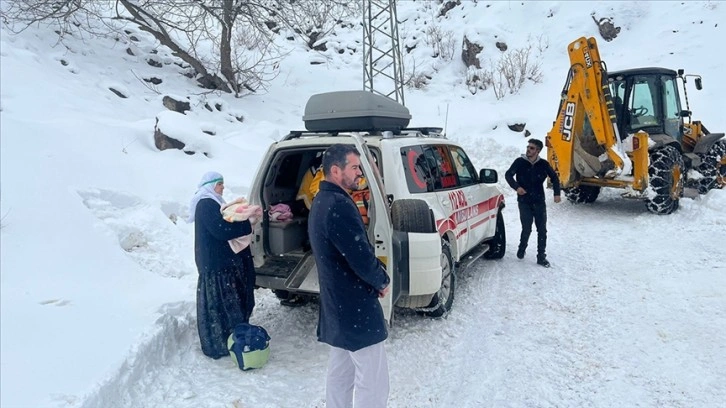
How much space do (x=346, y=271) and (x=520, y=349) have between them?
2.41m

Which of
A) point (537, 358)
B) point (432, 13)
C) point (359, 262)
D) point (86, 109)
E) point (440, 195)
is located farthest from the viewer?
point (432, 13)

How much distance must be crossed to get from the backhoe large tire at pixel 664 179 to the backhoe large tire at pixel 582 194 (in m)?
1.55

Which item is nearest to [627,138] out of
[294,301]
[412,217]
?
[412,217]

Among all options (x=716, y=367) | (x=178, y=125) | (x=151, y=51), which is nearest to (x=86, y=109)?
(x=178, y=125)

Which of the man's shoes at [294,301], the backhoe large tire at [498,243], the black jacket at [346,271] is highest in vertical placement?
the black jacket at [346,271]

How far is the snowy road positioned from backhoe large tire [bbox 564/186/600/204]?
3.97 m

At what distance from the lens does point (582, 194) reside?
1098 centimetres

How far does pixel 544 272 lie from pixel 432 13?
2158 cm

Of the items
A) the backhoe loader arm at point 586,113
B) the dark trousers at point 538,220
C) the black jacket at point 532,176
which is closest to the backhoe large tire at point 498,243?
the dark trousers at point 538,220

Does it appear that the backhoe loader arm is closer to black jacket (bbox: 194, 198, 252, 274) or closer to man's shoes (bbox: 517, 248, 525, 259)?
man's shoes (bbox: 517, 248, 525, 259)

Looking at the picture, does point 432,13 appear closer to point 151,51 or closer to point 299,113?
point 299,113

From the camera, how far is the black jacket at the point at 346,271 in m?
2.70

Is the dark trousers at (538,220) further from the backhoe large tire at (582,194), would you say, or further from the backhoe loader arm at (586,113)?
the backhoe large tire at (582,194)

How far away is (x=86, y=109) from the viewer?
32.7ft
